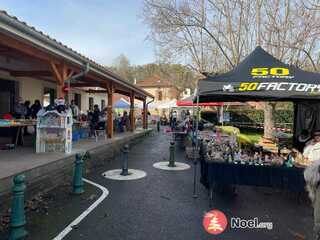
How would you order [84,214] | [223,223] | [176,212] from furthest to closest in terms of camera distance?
[176,212] → [84,214] → [223,223]

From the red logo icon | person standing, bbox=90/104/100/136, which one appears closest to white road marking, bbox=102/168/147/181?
the red logo icon

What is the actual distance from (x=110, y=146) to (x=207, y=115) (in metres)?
20.4

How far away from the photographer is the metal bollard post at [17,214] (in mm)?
3483

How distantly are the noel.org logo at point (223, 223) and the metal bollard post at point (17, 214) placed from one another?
2526 mm

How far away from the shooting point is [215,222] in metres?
4.39

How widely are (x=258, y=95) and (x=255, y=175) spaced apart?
63.8 inches

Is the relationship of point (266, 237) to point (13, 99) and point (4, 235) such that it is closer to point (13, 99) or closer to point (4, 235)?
point (4, 235)

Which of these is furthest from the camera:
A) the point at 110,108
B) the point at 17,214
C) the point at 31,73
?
the point at 110,108

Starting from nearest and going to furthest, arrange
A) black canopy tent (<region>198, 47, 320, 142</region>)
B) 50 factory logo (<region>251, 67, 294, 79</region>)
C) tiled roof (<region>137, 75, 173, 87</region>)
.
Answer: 1. black canopy tent (<region>198, 47, 320, 142</region>)
2. 50 factory logo (<region>251, 67, 294, 79</region>)
3. tiled roof (<region>137, 75, 173, 87</region>)

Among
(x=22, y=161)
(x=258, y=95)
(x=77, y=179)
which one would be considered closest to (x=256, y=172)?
(x=258, y=95)

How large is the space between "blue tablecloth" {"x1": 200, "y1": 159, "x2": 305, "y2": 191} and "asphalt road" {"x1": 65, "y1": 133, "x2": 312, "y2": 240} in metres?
0.42

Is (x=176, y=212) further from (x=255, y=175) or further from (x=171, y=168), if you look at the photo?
(x=171, y=168)

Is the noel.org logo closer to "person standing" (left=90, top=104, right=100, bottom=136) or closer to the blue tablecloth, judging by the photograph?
the blue tablecloth

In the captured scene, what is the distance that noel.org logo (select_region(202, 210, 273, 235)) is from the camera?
13.6 ft
